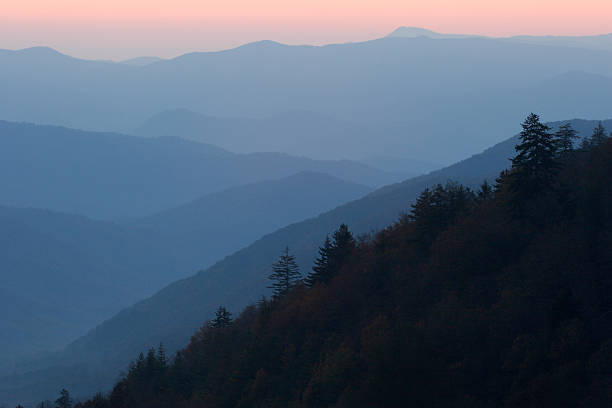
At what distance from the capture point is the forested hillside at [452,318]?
1362 inches

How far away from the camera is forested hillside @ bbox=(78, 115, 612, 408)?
34594mm

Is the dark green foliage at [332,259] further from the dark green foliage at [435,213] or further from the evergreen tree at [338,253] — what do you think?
the dark green foliage at [435,213]

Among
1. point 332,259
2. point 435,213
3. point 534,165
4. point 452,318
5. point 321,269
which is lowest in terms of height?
point 452,318

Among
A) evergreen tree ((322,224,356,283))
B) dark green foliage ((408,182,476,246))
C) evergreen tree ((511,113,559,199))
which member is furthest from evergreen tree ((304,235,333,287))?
evergreen tree ((511,113,559,199))

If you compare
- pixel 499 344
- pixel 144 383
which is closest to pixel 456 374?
pixel 499 344

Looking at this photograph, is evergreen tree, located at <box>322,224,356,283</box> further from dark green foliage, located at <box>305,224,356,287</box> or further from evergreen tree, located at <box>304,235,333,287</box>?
evergreen tree, located at <box>304,235,333,287</box>

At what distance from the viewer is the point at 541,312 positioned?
39.1 m

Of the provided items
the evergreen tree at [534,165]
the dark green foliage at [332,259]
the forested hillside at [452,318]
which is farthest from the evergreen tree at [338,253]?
the evergreen tree at [534,165]

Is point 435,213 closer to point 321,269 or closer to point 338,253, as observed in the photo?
point 338,253

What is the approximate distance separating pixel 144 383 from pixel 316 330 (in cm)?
2288

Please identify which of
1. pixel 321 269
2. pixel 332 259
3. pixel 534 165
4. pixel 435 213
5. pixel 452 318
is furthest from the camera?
pixel 332 259

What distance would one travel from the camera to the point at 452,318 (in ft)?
137

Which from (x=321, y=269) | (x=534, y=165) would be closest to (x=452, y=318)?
(x=534, y=165)

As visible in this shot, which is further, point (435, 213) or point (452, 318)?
point (435, 213)
